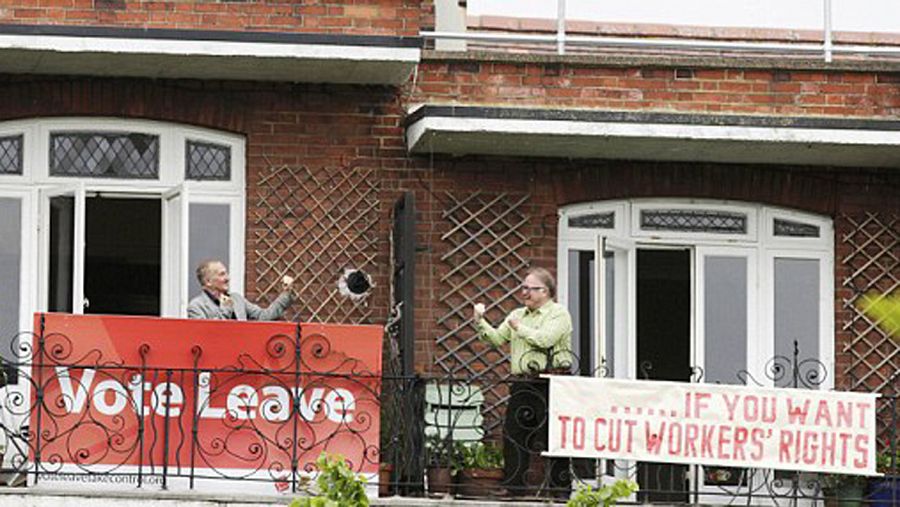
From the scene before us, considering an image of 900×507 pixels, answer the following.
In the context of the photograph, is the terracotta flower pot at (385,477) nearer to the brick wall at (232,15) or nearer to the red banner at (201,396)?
the red banner at (201,396)

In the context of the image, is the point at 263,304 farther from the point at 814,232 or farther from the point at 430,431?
the point at 814,232

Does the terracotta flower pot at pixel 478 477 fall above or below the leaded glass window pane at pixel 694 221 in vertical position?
below

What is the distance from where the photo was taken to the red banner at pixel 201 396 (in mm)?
15633

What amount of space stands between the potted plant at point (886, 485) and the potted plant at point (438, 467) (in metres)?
3.12

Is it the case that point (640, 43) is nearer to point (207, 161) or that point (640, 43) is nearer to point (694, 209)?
point (694, 209)

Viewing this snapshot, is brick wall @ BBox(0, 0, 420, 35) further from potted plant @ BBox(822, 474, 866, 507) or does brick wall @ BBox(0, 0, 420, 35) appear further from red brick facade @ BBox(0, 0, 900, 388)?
Answer: potted plant @ BBox(822, 474, 866, 507)

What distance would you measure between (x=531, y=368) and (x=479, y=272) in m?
1.95

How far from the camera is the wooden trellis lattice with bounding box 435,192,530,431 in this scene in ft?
60.2

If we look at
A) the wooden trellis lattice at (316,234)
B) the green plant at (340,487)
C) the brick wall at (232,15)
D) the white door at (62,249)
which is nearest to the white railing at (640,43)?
the brick wall at (232,15)

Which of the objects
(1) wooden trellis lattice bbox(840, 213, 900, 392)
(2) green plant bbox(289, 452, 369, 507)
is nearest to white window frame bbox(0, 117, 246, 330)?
(1) wooden trellis lattice bbox(840, 213, 900, 392)

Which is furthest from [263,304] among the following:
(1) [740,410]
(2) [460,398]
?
(1) [740,410]

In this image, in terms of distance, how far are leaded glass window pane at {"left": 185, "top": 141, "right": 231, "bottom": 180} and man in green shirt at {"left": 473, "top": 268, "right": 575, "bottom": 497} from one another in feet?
8.91

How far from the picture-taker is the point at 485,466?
55.6ft

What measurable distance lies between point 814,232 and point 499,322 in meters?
2.74
